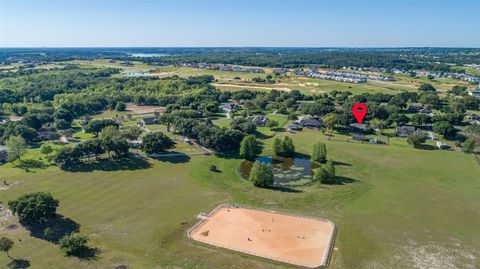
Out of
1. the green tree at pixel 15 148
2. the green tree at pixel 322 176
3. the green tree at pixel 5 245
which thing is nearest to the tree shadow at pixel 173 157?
the green tree at pixel 15 148

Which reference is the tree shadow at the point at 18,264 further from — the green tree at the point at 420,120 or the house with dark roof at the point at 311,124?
the green tree at the point at 420,120

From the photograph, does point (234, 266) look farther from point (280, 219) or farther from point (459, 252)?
point (459, 252)

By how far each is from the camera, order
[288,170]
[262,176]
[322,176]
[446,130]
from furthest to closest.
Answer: [446,130], [288,170], [322,176], [262,176]

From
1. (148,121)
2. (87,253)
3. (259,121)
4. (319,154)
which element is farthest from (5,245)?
(259,121)

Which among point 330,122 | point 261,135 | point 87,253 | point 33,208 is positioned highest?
point 330,122

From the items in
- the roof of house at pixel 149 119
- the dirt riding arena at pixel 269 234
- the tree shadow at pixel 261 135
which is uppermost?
the roof of house at pixel 149 119

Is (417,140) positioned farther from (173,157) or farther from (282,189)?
(173,157)
